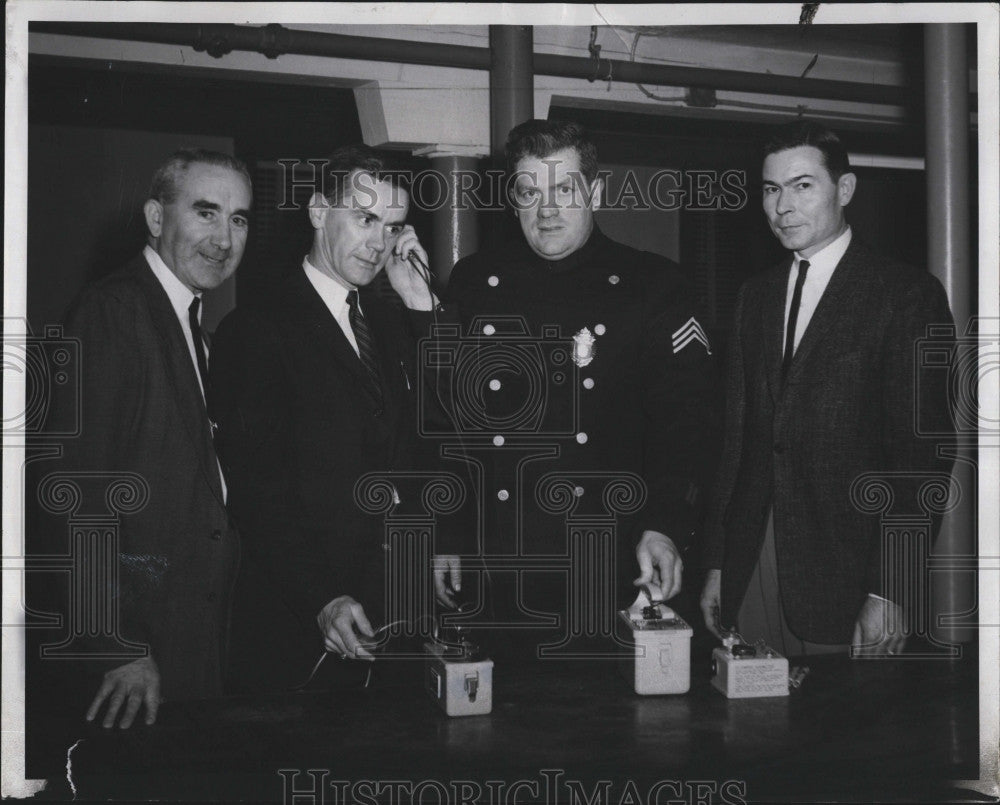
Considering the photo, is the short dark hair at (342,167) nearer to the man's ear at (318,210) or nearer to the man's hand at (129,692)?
the man's ear at (318,210)

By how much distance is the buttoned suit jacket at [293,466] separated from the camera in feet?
5.87

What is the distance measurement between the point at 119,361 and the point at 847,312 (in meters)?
1.27

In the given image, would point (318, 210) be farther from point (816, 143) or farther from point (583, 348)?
point (816, 143)

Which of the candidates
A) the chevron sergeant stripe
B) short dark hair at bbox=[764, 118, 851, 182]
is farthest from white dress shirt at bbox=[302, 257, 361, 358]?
short dark hair at bbox=[764, 118, 851, 182]

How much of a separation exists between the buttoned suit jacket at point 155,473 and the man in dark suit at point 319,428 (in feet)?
0.14

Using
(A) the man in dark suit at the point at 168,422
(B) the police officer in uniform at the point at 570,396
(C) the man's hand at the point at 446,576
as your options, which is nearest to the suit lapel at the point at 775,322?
(B) the police officer in uniform at the point at 570,396

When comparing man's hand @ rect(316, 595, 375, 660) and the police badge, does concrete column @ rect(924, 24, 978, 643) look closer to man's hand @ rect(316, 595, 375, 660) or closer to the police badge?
the police badge

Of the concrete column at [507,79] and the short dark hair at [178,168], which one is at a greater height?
the concrete column at [507,79]

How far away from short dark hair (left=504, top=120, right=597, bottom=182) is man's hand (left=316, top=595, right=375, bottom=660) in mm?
834

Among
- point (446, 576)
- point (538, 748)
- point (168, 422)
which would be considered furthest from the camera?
point (446, 576)

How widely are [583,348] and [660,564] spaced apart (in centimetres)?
40

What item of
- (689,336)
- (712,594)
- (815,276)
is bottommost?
(712,594)

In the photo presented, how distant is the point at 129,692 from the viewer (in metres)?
1.69

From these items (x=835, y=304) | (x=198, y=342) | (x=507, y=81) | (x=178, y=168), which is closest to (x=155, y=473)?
(x=198, y=342)
